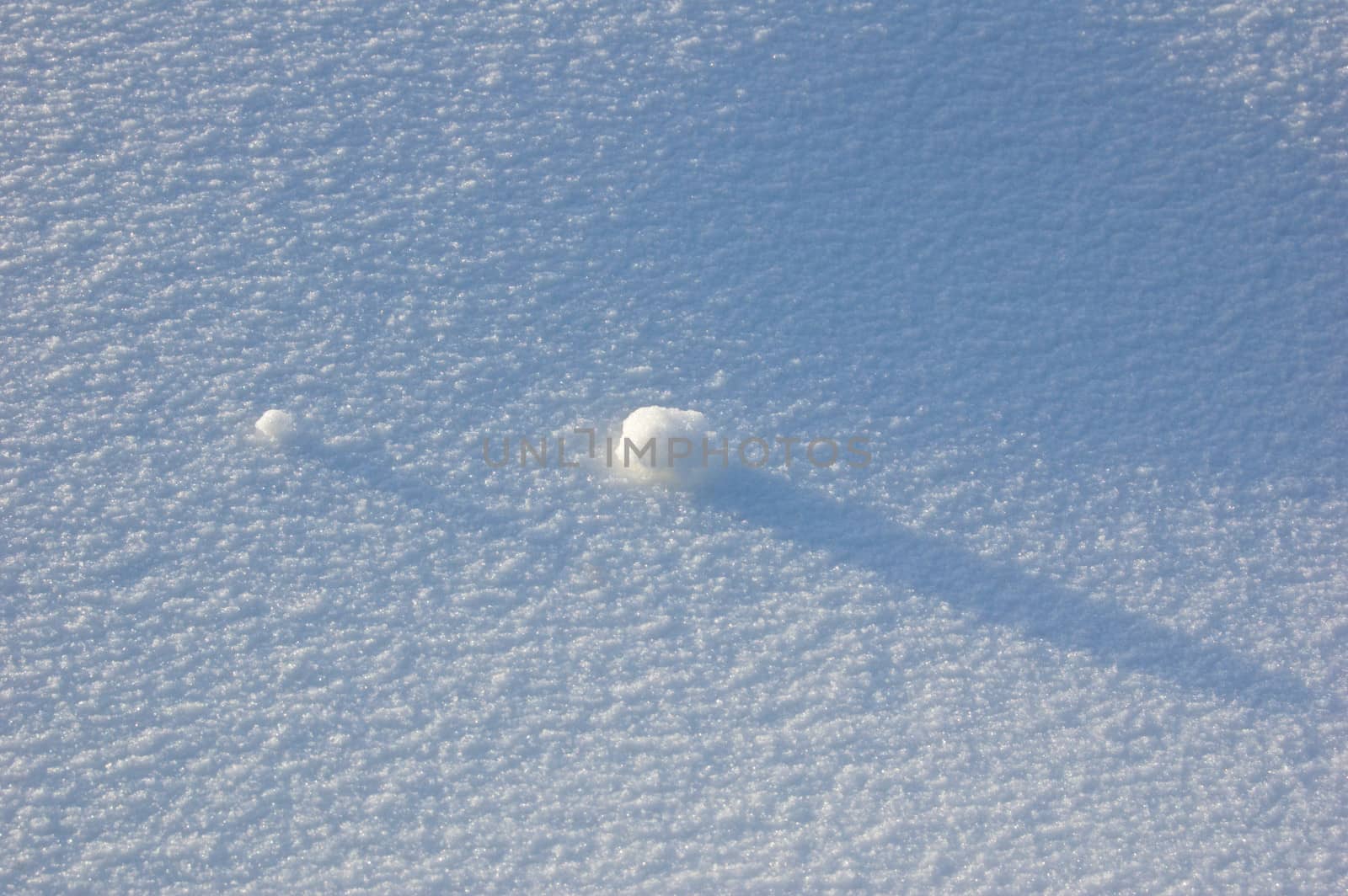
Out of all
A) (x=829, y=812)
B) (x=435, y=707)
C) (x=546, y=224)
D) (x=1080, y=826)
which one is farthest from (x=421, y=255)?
(x=1080, y=826)

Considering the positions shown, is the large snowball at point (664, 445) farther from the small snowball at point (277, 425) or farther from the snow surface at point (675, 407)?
the small snowball at point (277, 425)

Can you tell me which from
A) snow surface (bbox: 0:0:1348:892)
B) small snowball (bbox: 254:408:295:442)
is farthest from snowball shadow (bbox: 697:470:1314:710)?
small snowball (bbox: 254:408:295:442)

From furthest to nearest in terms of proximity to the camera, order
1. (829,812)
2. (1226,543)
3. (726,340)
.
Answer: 1. (726,340)
2. (1226,543)
3. (829,812)

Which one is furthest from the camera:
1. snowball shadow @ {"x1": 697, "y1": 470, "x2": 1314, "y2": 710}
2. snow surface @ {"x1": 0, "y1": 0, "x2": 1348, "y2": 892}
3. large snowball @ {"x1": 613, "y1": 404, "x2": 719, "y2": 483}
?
large snowball @ {"x1": 613, "y1": 404, "x2": 719, "y2": 483}


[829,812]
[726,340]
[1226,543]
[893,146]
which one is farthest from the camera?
[893,146]

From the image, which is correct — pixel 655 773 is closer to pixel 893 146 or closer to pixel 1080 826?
pixel 1080 826

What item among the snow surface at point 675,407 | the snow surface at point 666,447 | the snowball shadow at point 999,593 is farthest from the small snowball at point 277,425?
the snowball shadow at point 999,593

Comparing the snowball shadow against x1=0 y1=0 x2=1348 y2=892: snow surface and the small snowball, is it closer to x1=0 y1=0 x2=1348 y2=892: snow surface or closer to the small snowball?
x1=0 y1=0 x2=1348 y2=892: snow surface
